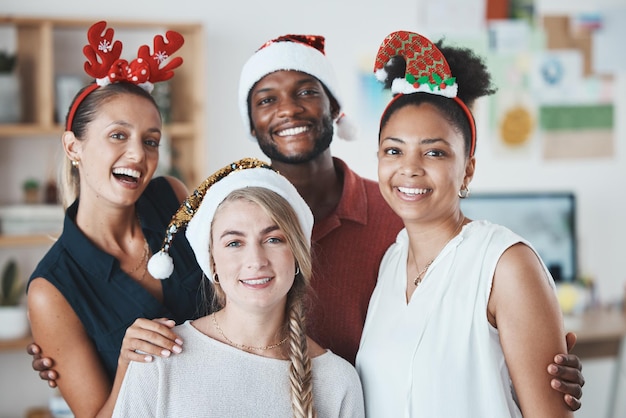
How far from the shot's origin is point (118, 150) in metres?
2.01

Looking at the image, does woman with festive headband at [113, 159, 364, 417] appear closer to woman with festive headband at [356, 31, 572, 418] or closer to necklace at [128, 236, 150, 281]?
woman with festive headband at [356, 31, 572, 418]

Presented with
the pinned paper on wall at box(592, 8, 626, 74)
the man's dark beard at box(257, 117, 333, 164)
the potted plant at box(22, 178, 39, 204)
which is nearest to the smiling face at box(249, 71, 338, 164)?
the man's dark beard at box(257, 117, 333, 164)

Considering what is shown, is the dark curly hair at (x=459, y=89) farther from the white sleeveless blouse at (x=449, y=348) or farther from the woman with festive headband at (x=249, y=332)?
the woman with festive headband at (x=249, y=332)

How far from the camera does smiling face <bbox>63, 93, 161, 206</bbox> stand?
2.01 m

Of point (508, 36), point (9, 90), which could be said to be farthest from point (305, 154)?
point (508, 36)

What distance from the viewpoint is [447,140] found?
6.00ft

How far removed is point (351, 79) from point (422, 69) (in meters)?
2.82

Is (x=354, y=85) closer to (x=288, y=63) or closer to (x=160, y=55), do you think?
(x=288, y=63)

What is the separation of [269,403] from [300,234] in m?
0.39

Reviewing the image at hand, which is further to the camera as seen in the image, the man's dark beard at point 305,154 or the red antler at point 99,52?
the man's dark beard at point 305,154

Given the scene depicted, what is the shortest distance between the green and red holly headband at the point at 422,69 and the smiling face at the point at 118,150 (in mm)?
648

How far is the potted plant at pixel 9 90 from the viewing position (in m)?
3.76

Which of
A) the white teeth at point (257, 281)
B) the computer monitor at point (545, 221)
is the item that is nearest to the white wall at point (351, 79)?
the computer monitor at point (545, 221)

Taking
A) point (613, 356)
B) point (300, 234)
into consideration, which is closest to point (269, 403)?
point (300, 234)
